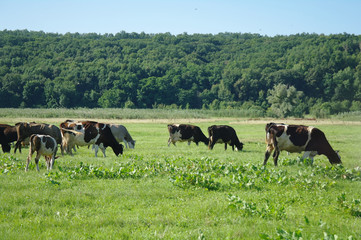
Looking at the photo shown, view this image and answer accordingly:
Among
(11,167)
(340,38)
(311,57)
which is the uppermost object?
(340,38)

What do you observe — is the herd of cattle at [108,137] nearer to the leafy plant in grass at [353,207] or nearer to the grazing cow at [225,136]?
the grazing cow at [225,136]

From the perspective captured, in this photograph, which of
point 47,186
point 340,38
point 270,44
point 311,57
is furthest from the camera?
point 270,44

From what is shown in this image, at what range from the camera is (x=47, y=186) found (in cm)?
1109

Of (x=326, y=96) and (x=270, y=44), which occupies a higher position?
(x=270, y=44)

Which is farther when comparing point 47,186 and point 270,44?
point 270,44

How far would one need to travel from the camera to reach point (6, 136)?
23.1 meters

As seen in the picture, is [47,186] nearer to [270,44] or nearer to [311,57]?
[311,57]

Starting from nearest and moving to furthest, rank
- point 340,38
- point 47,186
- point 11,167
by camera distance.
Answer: point 47,186 → point 11,167 → point 340,38

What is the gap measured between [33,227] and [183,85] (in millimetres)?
132513

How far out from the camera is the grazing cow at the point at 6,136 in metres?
22.8

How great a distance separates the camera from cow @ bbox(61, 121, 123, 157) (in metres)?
20.8

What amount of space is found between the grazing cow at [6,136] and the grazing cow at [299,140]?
14925 millimetres

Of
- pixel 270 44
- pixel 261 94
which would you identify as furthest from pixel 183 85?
pixel 270 44

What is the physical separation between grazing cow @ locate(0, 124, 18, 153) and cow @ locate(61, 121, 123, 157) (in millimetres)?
4245
